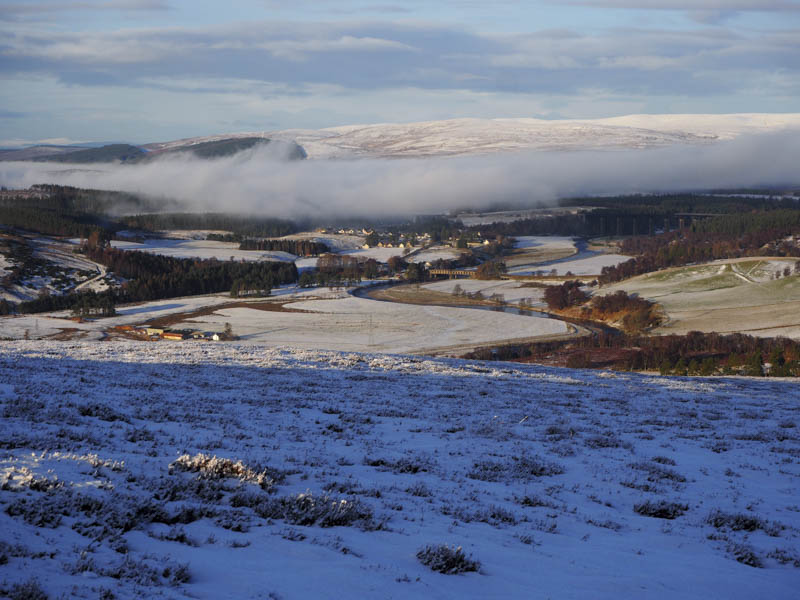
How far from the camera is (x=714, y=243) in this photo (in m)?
161

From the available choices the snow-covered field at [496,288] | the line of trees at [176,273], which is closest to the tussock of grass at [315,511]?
the snow-covered field at [496,288]

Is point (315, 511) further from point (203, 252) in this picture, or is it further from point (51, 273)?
point (203, 252)

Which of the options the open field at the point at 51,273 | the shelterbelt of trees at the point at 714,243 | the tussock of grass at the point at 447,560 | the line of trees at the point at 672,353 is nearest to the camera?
the tussock of grass at the point at 447,560

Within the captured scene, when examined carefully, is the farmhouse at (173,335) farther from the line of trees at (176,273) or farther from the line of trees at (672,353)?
the line of trees at (176,273)

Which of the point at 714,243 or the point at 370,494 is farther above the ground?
the point at 714,243

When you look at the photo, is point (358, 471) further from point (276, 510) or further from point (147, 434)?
point (147, 434)

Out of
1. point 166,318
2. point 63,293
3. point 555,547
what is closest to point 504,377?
point 555,547

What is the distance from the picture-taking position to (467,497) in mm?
11031

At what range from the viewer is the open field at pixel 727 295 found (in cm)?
8881

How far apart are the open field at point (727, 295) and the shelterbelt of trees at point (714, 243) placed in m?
9.75

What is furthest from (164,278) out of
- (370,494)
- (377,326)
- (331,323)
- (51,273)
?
(370,494)

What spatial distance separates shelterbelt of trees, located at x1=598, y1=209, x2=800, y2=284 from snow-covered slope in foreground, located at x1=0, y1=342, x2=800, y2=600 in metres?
119

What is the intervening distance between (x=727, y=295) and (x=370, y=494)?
→ 11320cm

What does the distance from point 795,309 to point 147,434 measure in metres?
99.2
